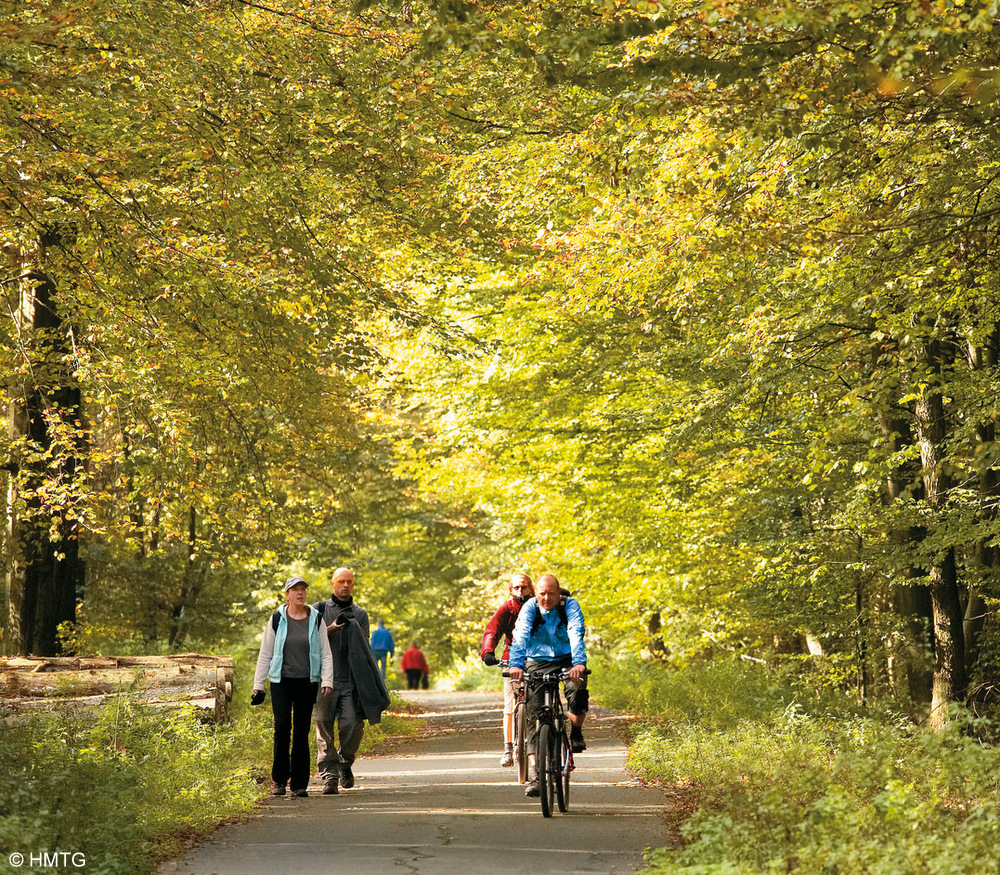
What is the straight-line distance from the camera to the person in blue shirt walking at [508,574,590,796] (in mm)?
10344

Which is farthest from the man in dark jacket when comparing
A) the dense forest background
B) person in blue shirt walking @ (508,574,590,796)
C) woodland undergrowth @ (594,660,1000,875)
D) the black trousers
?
woodland undergrowth @ (594,660,1000,875)

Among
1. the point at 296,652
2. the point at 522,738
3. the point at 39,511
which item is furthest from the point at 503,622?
the point at 39,511

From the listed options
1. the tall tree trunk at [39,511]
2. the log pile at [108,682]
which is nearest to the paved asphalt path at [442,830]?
the log pile at [108,682]

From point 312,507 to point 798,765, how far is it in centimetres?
1192

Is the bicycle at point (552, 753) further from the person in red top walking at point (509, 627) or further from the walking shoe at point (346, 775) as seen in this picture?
the walking shoe at point (346, 775)

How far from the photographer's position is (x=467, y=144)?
15.8 metres

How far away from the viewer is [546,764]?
9586 mm

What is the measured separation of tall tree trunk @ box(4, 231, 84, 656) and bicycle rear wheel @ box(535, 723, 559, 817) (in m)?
7.71

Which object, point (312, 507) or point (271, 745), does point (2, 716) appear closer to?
point (271, 745)

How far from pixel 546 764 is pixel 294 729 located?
2691mm

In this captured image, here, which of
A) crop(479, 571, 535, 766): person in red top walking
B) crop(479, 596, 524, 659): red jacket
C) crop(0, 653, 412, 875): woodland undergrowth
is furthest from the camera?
crop(479, 596, 524, 659): red jacket

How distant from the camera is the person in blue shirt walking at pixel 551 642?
10.3 m

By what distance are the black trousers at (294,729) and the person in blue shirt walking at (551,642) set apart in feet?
6.57

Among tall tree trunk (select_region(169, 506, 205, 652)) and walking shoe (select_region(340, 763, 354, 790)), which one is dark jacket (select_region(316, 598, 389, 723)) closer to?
walking shoe (select_region(340, 763, 354, 790))
